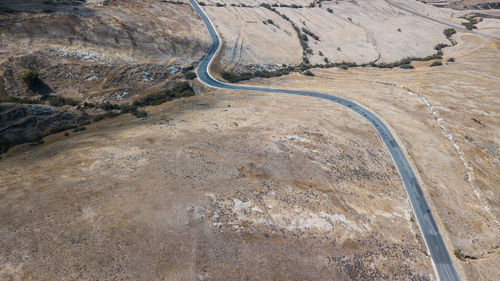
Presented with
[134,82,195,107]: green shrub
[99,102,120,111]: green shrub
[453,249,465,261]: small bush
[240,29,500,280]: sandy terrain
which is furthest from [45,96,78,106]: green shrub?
[453,249,465,261]: small bush

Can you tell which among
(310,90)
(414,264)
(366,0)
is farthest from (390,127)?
(366,0)

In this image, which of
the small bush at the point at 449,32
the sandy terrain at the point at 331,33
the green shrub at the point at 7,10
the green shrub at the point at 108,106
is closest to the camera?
the green shrub at the point at 108,106

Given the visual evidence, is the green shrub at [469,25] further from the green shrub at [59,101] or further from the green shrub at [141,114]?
the green shrub at [59,101]

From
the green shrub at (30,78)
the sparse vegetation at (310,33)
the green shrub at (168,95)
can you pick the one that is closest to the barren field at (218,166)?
the green shrub at (30,78)

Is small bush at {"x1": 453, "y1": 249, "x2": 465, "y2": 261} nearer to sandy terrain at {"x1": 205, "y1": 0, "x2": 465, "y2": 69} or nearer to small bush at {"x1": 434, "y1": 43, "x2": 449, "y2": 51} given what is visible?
sandy terrain at {"x1": 205, "y1": 0, "x2": 465, "y2": 69}

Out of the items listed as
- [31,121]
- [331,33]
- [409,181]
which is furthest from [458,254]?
[331,33]

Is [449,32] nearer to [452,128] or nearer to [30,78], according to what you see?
[452,128]
